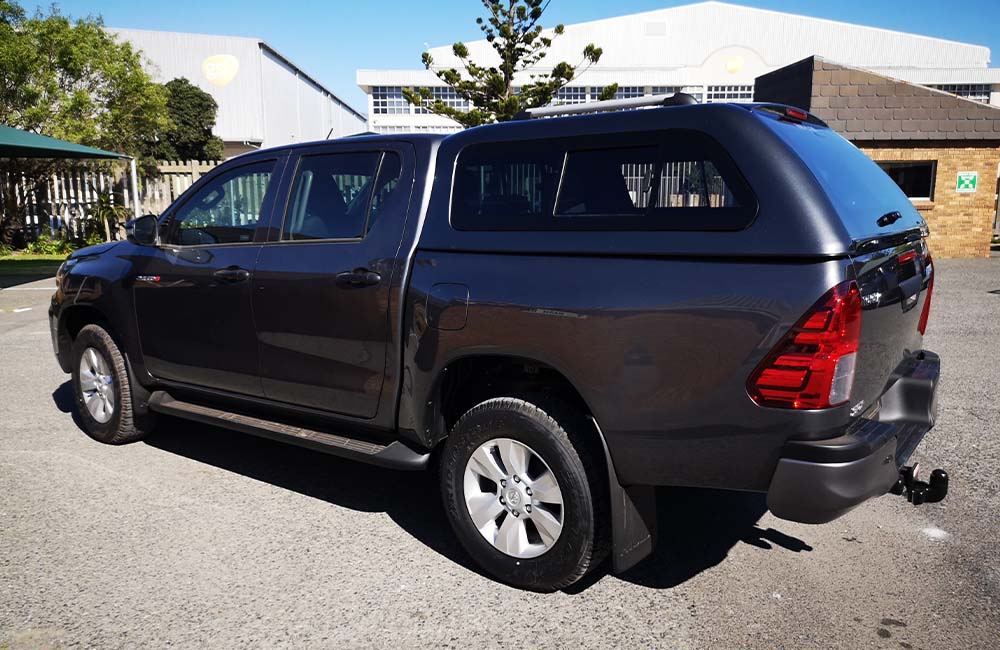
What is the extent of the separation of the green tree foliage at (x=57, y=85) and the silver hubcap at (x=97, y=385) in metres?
18.3

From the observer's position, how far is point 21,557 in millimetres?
3500

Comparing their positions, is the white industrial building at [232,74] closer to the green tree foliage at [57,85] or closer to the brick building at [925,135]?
the green tree foliage at [57,85]

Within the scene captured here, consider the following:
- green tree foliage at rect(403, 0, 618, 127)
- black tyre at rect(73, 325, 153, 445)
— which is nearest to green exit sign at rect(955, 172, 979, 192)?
green tree foliage at rect(403, 0, 618, 127)

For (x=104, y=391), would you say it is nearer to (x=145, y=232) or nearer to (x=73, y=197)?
(x=145, y=232)

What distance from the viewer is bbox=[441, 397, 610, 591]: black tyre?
2.97 m

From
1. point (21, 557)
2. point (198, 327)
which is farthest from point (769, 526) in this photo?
point (21, 557)

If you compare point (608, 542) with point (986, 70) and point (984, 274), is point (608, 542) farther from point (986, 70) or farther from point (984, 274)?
point (986, 70)

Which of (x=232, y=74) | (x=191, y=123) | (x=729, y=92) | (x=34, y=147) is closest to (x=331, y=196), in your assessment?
(x=34, y=147)

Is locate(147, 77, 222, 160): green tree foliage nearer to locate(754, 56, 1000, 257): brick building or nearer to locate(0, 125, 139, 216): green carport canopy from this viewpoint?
locate(0, 125, 139, 216): green carport canopy

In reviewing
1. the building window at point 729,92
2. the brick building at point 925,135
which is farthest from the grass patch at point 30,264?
the building window at point 729,92

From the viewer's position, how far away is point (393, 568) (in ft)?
11.2

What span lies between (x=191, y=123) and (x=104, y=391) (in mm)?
37156

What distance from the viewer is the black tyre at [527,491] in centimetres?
297

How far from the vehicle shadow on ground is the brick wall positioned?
17.3m
